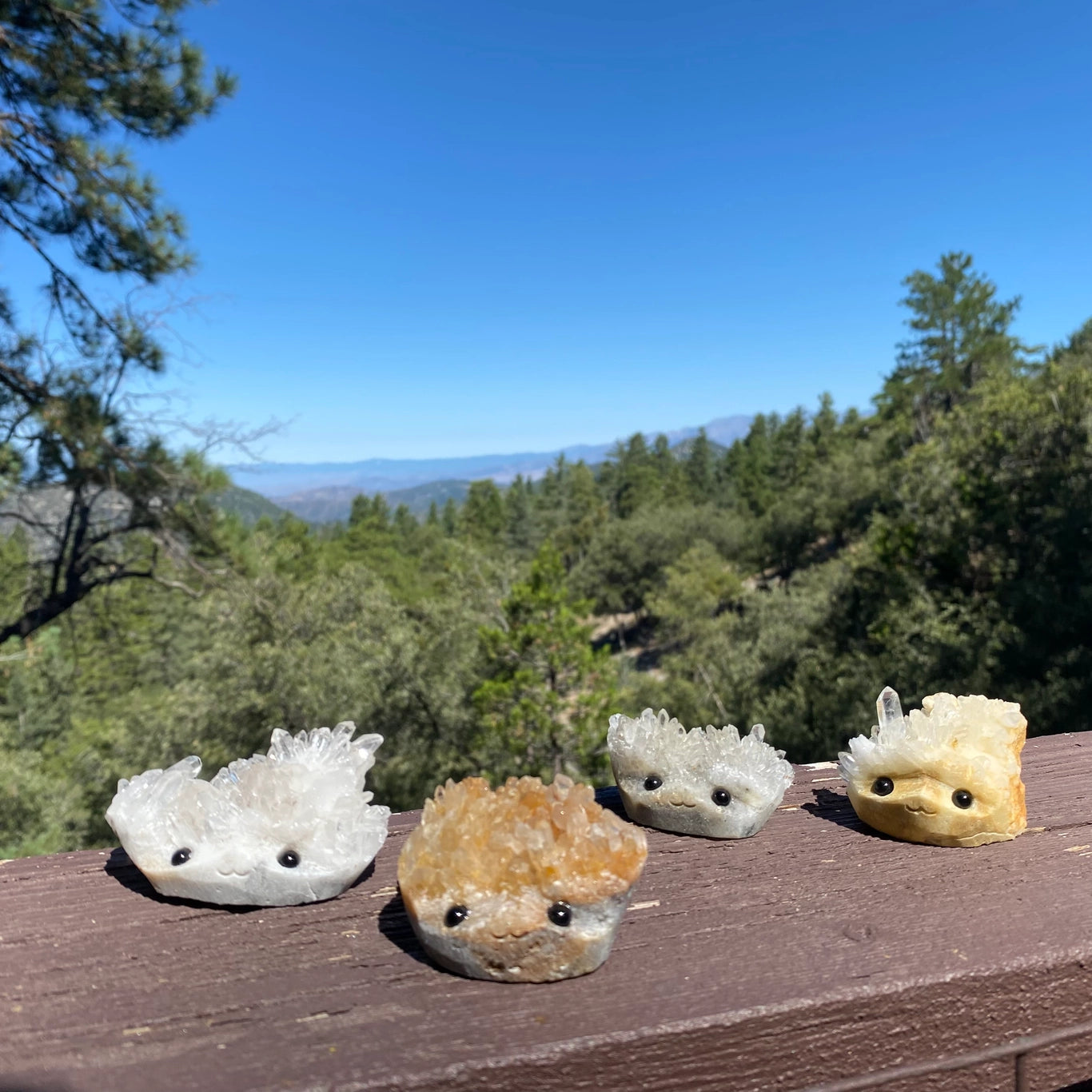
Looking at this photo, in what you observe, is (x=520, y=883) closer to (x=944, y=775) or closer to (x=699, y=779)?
(x=699, y=779)

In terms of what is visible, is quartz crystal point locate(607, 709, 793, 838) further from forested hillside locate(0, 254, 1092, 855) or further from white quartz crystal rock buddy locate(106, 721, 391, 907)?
forested hillside locate(0, 254, 1092, 855)

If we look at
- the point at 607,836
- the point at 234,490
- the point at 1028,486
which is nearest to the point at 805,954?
the point at 607,836

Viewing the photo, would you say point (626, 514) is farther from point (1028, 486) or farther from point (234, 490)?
point (234, 490)

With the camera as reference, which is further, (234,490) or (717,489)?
(717,489)

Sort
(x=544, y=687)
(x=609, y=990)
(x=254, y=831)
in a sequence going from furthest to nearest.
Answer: (x=544, y=687)
(x=254, y=831)
(x=609, y=990)

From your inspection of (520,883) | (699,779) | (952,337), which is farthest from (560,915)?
(952,337)

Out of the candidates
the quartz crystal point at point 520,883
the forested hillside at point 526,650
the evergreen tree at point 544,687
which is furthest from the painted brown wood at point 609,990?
the evergreen tree at point 544,687
